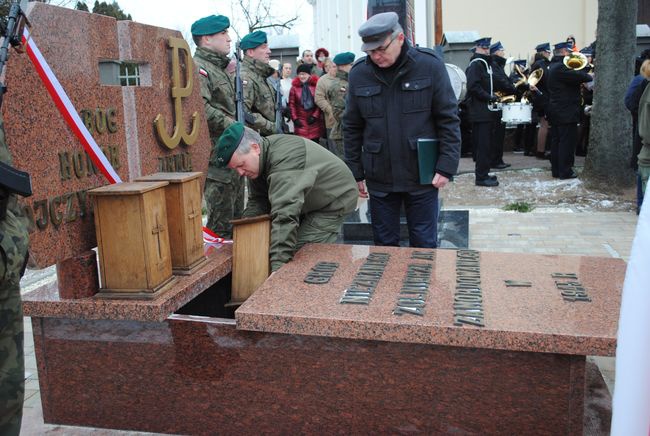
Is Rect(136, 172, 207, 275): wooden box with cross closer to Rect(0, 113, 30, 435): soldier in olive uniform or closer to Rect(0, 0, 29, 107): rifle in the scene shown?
Rect(0, 113, 30, 435): soldier in olive uniform

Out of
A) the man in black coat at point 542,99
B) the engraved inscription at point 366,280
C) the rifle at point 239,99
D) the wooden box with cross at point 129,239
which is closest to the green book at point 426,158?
the engraved inscription at point 366,280

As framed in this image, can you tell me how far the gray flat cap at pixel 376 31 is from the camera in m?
4.03

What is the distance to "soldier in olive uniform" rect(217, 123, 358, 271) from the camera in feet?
11.6

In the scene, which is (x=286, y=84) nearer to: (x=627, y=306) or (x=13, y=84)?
(x=13, y=84)

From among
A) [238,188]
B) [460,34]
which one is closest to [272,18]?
[460,34]

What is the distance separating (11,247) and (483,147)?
8.03 meters

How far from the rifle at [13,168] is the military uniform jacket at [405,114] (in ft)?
7.51

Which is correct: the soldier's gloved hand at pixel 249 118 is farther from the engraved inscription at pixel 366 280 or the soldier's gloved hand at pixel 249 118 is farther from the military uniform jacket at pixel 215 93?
the engraved inscription at pixel 366 280

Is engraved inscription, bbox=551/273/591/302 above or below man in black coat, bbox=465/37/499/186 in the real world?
below

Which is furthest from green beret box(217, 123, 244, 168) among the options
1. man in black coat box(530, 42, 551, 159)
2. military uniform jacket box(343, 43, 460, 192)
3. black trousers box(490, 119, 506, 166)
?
man in black coat box(530, 42, 551, 159)

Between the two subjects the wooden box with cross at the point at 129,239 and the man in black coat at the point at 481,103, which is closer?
the wooden box with cross at the point at 129,239

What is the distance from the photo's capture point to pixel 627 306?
62.9 inches

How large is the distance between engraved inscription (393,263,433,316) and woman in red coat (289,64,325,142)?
23.6 ft

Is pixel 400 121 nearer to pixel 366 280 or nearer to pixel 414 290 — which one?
pixel 366 280
